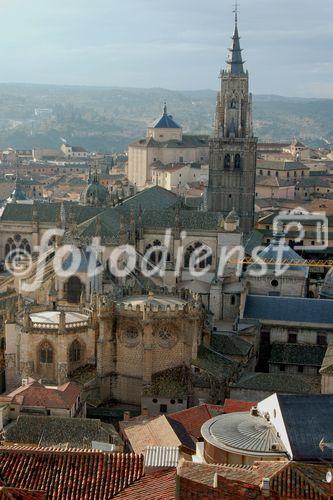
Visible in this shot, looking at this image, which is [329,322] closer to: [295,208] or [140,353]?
[140,353]

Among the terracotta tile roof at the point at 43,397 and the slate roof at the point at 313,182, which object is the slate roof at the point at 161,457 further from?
the slate roof at the point at 313,182

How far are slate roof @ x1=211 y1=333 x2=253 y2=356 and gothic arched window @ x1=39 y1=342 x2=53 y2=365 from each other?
9.45 metres

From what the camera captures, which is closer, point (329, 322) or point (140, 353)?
point (140, 353)

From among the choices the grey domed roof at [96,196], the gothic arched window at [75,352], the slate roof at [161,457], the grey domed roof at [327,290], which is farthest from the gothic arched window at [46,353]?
the grey domed roof at [96,196]

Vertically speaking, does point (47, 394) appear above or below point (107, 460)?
below

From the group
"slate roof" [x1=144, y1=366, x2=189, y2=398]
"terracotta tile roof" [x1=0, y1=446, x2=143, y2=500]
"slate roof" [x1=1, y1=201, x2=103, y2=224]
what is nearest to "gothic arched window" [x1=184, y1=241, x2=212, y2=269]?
"slate roof" [x1=1, y1=201, x2=103, y2=224]

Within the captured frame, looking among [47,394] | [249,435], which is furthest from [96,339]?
[249,435]

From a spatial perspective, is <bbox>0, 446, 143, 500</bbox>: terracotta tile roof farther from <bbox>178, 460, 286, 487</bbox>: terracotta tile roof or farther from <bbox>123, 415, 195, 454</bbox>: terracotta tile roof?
<bbox>123, 415, 195, 454</bbox>: terracotta tile roof

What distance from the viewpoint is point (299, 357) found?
158 ft

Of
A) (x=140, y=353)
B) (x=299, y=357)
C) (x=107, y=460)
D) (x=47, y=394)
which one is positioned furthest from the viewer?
(x=299, y=357)

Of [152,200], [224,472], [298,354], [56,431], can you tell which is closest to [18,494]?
[224,472]

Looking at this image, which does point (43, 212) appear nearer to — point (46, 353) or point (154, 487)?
point (46, 353)

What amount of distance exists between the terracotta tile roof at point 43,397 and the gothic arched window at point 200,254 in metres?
24.5

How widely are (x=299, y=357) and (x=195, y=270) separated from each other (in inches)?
619
